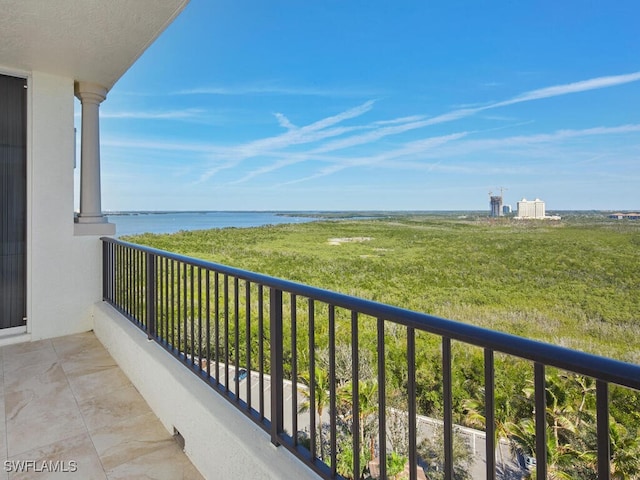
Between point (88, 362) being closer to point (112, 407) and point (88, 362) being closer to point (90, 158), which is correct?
point (112, 407)

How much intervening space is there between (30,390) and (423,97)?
4578 cm

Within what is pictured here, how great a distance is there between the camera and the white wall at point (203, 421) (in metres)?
1.24

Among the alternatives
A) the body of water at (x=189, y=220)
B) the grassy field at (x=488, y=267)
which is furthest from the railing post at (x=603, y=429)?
the grassy field at (x=488, y=267)

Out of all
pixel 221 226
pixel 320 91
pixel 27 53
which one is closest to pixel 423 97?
pixel 320 91

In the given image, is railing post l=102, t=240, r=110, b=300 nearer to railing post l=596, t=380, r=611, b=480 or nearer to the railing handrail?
the railing handrail

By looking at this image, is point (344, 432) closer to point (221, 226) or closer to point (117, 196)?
point (117, 196)

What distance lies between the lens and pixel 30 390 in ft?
7.39

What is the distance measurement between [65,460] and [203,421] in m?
0.68

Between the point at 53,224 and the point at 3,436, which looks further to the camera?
the point at 53,224

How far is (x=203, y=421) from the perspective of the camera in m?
1.56

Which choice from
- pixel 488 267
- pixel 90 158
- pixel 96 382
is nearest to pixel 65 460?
pixel 96 382

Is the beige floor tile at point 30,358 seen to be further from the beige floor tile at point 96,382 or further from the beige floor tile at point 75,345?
the beige floor tile at point 96,382

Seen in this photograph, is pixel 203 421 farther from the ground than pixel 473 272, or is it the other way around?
pixel 203 421

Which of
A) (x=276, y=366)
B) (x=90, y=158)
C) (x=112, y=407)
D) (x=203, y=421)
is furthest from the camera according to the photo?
(x=90, y=158)
